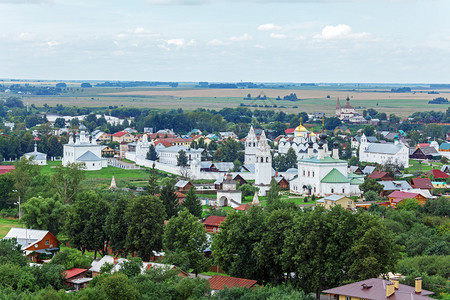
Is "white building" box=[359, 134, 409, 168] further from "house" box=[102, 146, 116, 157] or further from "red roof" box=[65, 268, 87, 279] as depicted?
"red roof" box=[65, 268, 87, 279]

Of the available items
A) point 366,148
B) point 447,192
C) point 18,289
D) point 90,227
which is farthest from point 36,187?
point 366,148

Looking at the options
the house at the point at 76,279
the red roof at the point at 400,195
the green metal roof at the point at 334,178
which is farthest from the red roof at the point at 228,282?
the green metal roof at the point at 334,178

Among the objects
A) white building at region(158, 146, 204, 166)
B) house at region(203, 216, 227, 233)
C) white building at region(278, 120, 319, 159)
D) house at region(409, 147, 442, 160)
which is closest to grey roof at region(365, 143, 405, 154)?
house at region(409, 147, 442, 160)

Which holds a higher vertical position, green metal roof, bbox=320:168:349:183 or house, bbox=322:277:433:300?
house, bbox=322:277:433:300

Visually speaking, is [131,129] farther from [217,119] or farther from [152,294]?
[152,294]

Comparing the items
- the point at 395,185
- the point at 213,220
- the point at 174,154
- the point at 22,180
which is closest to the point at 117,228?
the point at 213,220

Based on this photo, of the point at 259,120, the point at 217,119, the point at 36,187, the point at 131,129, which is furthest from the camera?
the point at 259,120

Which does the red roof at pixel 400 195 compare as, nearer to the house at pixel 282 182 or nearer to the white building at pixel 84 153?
the house at pixel 282 182

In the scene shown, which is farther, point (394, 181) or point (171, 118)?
point (171, 118)
